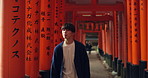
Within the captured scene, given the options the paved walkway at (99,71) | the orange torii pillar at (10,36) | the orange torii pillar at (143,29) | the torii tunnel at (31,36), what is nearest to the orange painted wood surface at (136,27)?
the torii tunnel at (31,36)

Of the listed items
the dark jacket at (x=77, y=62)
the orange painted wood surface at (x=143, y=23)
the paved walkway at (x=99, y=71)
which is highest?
the orange painted wood surface at (x=143, y=23)

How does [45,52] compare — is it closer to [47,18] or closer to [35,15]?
[47,18]

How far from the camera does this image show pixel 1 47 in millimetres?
2578

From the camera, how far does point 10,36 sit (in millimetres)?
2566

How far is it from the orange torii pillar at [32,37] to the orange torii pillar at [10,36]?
38.6 inches

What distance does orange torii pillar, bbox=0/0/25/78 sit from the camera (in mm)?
2537

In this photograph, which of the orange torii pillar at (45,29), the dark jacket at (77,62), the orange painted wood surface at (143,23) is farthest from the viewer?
the orange painted wood surface at (143,23)

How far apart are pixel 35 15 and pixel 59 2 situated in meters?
2.08

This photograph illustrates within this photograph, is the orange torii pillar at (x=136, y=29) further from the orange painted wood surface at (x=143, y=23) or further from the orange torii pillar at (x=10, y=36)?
the orange torii pillar at (x=10, y=36)

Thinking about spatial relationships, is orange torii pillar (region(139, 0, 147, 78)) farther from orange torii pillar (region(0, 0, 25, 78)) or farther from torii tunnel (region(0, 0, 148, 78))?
orange torii pillar (region(0, 0, 25, 78))

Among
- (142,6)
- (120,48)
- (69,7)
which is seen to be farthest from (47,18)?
(120,48)

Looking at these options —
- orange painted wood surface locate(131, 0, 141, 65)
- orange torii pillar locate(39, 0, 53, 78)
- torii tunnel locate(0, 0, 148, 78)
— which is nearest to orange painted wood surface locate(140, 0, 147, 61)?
torii tunnel locate(0, 0, 148, 78)

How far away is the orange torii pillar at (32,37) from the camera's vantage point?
3.62 m

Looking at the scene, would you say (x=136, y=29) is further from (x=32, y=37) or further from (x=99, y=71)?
(x=99, y=71)
